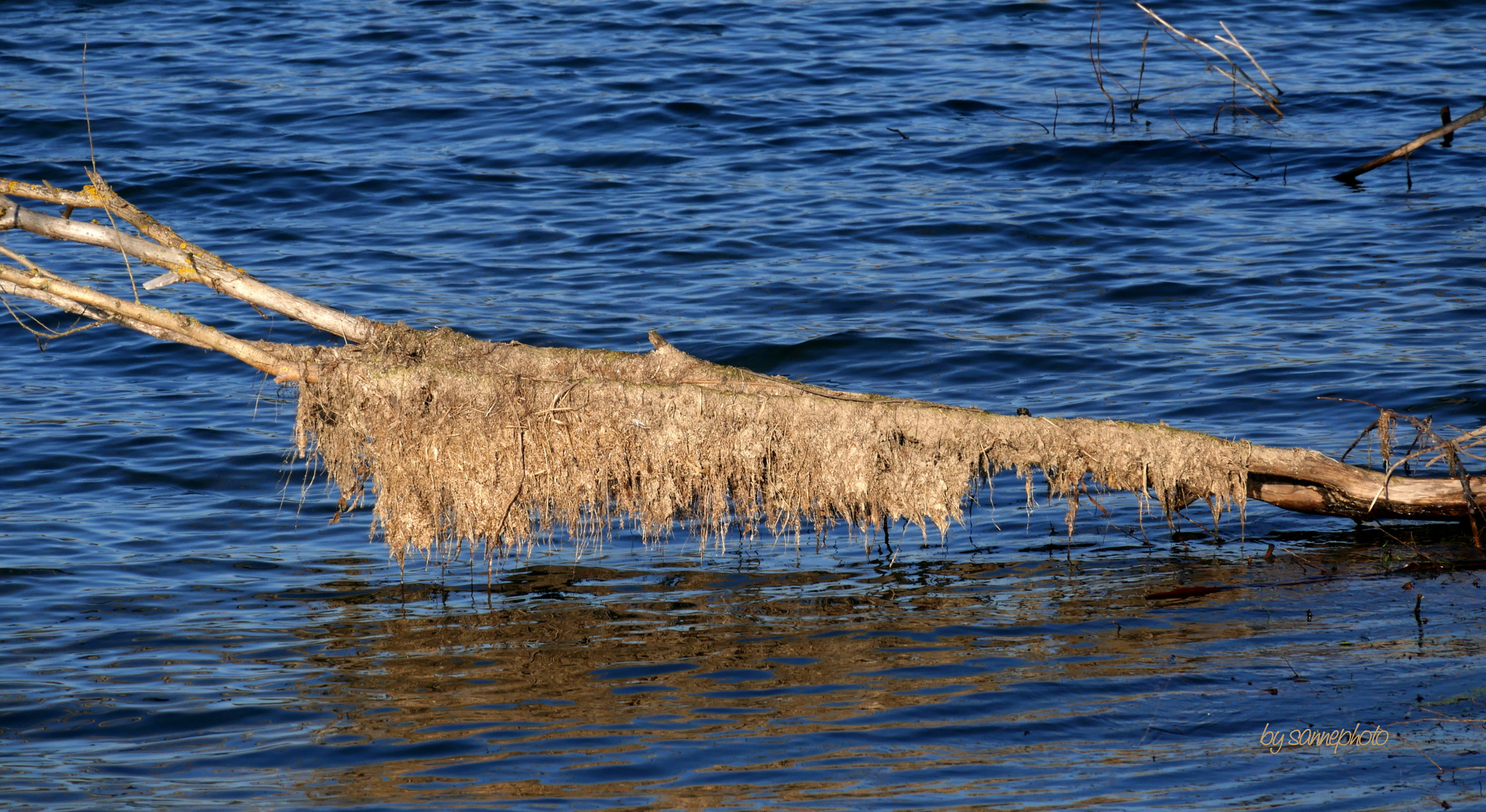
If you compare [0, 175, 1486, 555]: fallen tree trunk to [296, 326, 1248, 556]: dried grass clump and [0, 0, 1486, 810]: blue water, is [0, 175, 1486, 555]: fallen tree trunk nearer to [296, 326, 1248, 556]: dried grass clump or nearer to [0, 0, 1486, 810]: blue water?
[296, 326, 1248, 556]: dried grass clump

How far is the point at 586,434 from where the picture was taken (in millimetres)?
7762

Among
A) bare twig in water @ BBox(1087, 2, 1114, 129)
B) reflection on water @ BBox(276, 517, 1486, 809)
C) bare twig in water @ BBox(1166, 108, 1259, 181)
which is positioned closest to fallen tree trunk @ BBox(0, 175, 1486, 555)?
reflection on water @ BBox(276, 517, 1486, 809)

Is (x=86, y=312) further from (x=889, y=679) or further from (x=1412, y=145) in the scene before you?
(x=1412, y=145)

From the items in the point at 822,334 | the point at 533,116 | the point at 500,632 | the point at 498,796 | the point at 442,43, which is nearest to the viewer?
the point at 498,796

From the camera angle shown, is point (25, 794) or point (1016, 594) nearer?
point (25, 794)

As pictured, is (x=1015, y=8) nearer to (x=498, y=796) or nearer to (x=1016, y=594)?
(x=1016, y=594)

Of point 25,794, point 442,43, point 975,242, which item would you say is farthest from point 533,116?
point 25,794

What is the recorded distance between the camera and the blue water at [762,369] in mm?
6098

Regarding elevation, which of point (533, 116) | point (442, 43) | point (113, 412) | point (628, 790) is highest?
point (442, 43)

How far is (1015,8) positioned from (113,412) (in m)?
17.2

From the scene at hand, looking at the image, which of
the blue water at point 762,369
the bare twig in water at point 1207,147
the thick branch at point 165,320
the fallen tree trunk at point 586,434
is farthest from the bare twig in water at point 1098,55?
the thick branch at point 165,320

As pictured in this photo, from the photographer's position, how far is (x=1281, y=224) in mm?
14633

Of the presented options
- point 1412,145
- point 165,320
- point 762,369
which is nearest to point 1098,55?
point 1412,145

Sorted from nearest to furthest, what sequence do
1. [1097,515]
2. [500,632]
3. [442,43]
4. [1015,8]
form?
1. [500,632]
2. [1097,515]
3. [442,43]
4. [1015,8]
